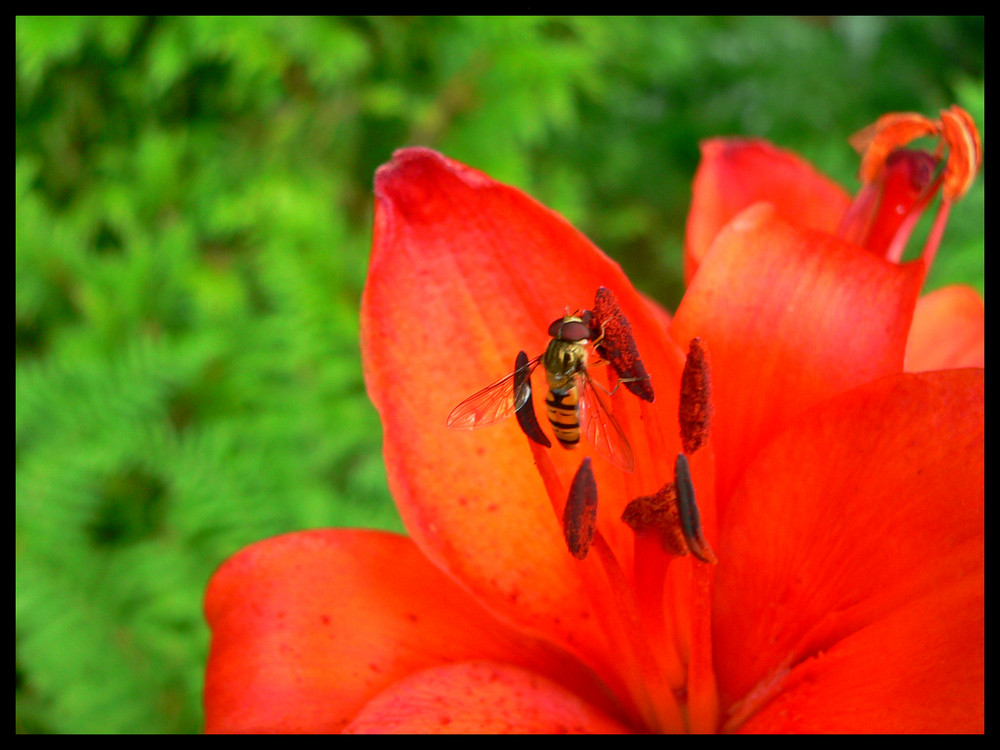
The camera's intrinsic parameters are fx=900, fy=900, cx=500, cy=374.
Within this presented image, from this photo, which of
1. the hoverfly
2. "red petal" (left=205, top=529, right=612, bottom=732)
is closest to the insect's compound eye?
the hoverfly

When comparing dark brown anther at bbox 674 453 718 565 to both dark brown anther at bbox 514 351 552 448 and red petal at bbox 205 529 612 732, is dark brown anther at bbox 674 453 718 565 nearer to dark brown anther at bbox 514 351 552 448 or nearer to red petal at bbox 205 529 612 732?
dark brown anther at bbox 514 351 552 448

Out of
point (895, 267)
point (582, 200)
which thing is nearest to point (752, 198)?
point (895, 267)

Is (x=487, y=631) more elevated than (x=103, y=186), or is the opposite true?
(x=103, y=186)

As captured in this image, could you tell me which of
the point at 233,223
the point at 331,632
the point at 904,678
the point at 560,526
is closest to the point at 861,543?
the point at 904,678

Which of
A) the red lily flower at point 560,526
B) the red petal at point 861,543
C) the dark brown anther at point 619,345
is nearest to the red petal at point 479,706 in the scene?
the red lily flower at point 560,526
